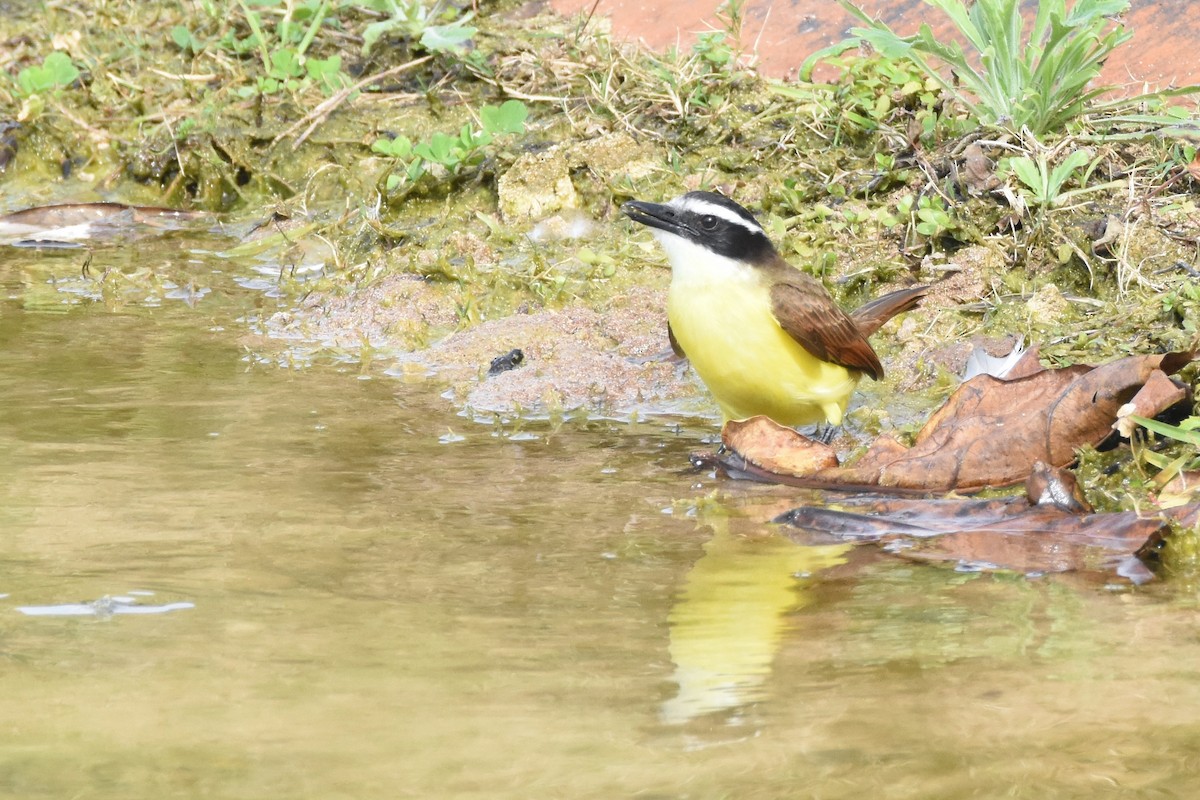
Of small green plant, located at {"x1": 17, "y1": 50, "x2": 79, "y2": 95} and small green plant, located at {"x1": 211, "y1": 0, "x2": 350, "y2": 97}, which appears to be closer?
small green plant, located at {"x1": 211, "y1": 0, "x2": 350, "y2": 97}

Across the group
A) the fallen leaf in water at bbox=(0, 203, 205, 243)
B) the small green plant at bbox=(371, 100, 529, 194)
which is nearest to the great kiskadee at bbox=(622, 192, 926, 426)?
the small green plant at bbox=(371, 100, 529, 194)

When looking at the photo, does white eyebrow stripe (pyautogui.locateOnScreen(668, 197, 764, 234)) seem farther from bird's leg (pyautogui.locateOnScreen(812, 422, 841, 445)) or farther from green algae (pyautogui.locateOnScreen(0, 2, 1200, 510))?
green algae (pyautogui.locateOnScreen(0, 2, 1200, 510))

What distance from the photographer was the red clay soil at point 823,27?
7242 millimetres

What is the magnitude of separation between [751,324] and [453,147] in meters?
2.92

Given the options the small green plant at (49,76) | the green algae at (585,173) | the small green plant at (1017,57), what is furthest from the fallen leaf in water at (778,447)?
the small green plant at (49,76)

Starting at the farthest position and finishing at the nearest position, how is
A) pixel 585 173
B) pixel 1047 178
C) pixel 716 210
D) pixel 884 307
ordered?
1. pixel 585 173
2. pixel 1047 178
3. pixel 884 307
4. pixel 716 210

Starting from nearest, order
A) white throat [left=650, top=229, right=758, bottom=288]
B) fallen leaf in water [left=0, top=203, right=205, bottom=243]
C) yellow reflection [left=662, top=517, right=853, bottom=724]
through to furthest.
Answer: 1. yellow reflection [left=662, top=517, right=853, bottom=724]
2. white throat [left=650, top=229, right=758, bottom=288]
3. fallen leaf in water [left=0, top=203, right=205, bottom=243]

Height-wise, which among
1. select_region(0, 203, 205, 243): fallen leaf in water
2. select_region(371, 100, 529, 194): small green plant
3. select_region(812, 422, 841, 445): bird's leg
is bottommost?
select_region(812, 422, 841, 445): bird's leg

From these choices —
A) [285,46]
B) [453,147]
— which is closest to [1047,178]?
[453,147]

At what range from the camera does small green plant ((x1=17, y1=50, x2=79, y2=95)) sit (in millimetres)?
9016

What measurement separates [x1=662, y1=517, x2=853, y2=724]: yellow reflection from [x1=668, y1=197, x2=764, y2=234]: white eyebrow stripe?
167cm

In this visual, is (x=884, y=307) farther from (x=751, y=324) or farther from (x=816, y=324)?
(x=751, y=324)

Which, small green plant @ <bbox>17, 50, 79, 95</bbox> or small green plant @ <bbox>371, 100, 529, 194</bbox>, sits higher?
small green plant @ <bbox>17, 50, 79, 95</bbox>

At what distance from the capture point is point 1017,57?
6.44 metres
